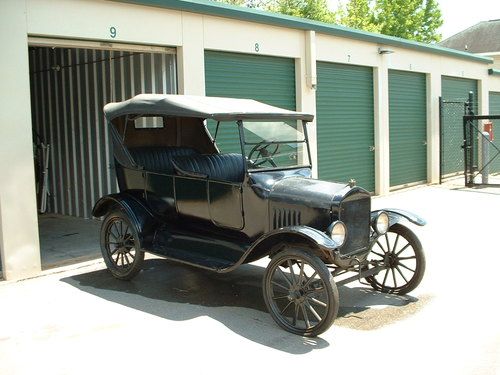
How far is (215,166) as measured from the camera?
6.54 m

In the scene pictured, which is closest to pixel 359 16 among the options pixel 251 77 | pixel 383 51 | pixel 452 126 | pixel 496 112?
pixel 496 112

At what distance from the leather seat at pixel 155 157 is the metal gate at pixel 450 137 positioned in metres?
10.7

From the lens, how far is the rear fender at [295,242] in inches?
196

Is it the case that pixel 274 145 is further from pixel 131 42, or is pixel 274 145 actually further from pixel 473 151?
pixel 473 151

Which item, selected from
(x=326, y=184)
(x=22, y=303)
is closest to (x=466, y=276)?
(x=326, y=184)

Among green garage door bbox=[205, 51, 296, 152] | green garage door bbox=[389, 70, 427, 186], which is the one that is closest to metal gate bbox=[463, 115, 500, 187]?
green garage door bbox=[389, 70, 427, 186]

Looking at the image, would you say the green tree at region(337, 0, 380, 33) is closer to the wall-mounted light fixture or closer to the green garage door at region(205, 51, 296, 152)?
the wall-mounted light fixture

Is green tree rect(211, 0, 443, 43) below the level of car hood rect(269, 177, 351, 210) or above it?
above

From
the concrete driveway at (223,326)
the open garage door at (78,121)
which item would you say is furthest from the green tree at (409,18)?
the concrete driveway at (223,326)

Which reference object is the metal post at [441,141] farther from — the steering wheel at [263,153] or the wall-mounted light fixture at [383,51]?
the steering wheel at [263,153]

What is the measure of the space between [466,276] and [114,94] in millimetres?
6096

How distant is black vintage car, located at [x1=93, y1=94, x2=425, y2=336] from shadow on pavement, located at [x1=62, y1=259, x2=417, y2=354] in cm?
16

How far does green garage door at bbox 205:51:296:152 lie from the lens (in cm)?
968

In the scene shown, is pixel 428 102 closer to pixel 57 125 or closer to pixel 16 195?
pixel 57 125
